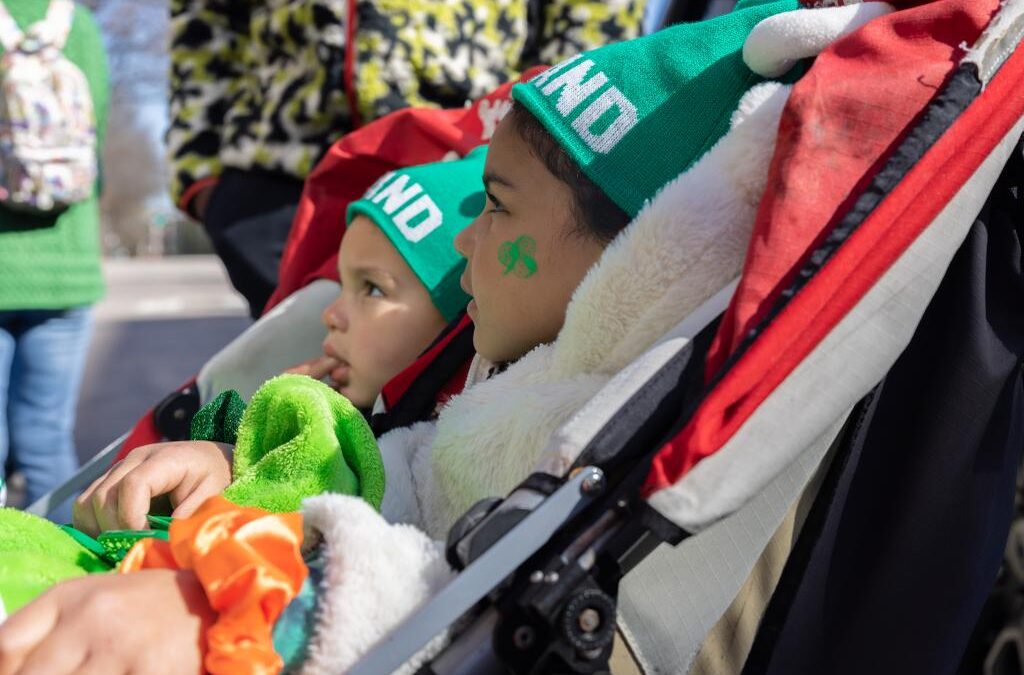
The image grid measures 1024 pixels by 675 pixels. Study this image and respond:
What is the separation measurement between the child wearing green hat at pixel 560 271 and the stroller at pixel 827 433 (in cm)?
6

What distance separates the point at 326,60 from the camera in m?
2.21

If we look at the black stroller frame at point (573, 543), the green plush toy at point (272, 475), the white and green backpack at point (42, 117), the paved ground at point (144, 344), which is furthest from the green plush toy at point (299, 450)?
the paved ground at point (144, 344)

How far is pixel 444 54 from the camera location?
224cm

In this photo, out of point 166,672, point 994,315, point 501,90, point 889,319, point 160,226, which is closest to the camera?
point 166,672

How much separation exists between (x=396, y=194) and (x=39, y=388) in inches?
56.8

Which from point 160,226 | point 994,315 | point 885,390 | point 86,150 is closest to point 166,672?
point 885,390

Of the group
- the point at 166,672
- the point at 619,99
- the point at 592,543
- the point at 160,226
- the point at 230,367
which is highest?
the point at 619,99

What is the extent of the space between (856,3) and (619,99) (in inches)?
11.5

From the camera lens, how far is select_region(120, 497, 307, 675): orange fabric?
0.94 meters

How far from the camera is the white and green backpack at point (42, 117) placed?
2.64m

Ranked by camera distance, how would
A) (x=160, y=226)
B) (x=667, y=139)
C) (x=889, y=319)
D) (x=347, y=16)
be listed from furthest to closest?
(x=160, y=226), (x=347, y=16), (x=667, y=139), (x=889, y=319)

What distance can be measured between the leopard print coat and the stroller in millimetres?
1191

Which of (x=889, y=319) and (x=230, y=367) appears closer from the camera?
(x=889, y=319)

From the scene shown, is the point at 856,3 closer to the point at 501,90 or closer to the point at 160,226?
the point at 501,90
